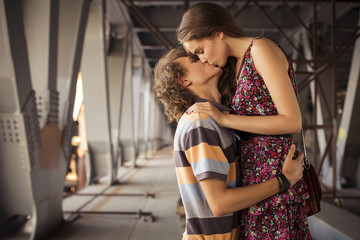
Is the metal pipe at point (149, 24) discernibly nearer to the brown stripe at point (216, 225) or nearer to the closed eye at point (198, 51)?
the closed eye at point (198, 51)

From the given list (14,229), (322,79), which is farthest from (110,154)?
(322,79)

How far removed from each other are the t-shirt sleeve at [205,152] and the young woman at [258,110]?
10 centimetres

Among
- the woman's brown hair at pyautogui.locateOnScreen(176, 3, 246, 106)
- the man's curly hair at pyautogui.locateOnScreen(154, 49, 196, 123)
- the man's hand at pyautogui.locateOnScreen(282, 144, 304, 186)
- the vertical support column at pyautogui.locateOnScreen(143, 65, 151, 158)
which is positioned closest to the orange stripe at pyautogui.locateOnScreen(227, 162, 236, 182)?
the man's hand at pyautogui.locateOnScreen(282, 144, 304, 186)

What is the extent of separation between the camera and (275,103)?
1254 mm

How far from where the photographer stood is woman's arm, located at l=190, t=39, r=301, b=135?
1.23 meters

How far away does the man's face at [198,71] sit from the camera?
4.84 ft

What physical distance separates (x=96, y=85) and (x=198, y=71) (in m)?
6.72

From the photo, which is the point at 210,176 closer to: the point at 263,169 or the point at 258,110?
the point at 263,169

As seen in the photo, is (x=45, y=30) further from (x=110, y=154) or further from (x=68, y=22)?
(x=110, y=154)

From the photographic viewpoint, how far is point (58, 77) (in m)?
4.74

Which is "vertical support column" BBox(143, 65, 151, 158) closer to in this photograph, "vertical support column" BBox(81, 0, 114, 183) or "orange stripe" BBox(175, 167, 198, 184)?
"vertical support column" BBox(81, 0, 114, 183)

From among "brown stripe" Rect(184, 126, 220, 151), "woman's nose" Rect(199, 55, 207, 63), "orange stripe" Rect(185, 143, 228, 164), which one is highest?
"woman's nose" Rect(199, 55, 207, 63)

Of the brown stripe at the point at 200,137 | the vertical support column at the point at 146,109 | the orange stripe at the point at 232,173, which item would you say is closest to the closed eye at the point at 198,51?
the brown stripe at the point at 200,137

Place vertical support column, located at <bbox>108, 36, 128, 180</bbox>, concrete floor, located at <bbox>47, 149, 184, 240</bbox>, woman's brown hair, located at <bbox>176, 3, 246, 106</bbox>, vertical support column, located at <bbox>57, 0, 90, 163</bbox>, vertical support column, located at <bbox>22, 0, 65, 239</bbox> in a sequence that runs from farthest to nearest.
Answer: vertical support column, located at <bbox>108, 36, 128, 180</bbox> < vertical support column, located at <bbox>57, 0, 90, 163</bbox> < concrete floor, located at <bbox>47, 149, 184, 240</bbox> < vertical support column, located at <bbox>22, 0, 65, 239</bbox> < woman's brown hair, located at <bbox>176, 3, 246, 106</bbox>
